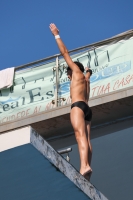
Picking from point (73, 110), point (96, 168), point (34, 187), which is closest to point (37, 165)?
point (34, 187)

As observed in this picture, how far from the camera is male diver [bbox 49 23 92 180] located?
20.0 ft

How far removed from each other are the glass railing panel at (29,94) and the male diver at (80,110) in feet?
9.60

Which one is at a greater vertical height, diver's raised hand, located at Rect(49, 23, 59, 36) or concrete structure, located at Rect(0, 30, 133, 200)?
diver's raised hand, located at Rect(49, 23, 59, 36)

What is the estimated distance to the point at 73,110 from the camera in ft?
21.3

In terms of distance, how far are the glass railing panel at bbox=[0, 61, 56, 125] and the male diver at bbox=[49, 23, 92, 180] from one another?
9.60 ft

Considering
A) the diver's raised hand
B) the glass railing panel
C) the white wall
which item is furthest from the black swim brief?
the glass railing panel

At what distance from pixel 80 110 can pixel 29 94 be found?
3749mm

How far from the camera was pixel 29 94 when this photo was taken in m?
10.1

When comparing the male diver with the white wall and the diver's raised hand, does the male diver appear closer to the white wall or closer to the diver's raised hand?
the diver's raised hand

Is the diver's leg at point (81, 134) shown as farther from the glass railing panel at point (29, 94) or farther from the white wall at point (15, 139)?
the glass railing panel at point (29, 94)

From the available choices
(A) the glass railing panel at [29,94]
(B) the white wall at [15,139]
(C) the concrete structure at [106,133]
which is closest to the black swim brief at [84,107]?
(C) the concrete structure at [106,133]

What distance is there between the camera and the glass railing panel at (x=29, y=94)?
32.6ft

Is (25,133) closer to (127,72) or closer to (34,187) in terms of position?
(34,187)

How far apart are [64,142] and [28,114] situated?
0.94 meters
